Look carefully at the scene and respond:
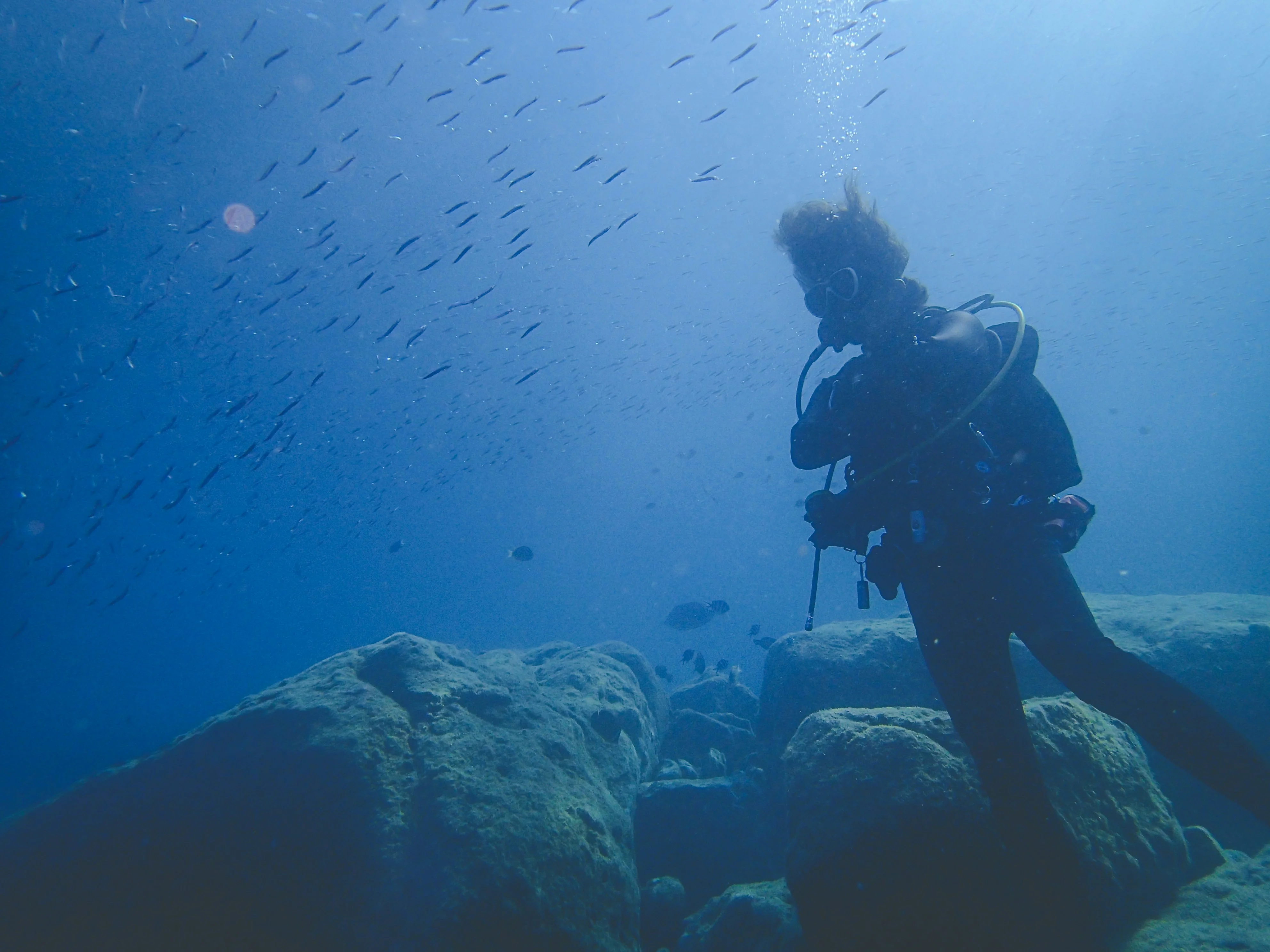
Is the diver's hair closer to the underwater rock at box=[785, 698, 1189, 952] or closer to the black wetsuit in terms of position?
the black wetsuit

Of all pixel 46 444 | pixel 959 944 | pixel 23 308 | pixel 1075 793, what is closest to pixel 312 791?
pixel 959 944

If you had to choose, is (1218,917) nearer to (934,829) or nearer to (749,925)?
(934,829)

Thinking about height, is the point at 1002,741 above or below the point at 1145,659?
above

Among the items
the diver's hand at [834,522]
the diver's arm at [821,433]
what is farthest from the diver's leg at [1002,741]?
the diver's arm at [821,433]

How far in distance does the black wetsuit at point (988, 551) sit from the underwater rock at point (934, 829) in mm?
354

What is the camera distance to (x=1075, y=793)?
3125 millimetres

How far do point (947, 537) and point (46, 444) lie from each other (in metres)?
39.6

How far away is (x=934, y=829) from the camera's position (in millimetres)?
2668

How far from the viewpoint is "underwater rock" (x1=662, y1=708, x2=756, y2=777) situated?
25.1 feet

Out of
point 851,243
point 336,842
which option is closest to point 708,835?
point 336,842

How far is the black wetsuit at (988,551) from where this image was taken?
225 centimetres

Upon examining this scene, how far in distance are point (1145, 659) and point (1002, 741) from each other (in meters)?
5.44

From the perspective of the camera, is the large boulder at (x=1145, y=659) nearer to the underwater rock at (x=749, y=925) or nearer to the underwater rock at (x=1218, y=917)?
the underwater rock at (x=1218, y=917)

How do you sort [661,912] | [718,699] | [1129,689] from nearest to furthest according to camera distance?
[1129,689]
[661,912]
[718,699]
